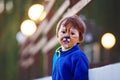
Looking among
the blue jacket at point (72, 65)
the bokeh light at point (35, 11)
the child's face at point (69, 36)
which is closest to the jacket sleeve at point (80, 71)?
the blue jacket at point (72, 65)

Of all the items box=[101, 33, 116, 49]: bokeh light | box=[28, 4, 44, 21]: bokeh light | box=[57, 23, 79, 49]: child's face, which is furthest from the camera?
box=[28, 4, 44, 21]: bokeh light

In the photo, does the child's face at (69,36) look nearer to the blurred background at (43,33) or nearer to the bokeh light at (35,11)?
the blurred background at (43,33)

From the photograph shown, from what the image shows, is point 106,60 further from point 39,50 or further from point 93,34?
point 39,50

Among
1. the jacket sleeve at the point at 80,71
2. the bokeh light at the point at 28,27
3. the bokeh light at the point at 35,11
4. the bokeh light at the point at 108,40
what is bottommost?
the jacket sleeve at the point at 80,71

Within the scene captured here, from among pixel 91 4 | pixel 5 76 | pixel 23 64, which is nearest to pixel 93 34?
pixel 91 4

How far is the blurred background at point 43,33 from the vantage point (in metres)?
3.08

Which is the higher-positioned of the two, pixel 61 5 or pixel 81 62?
pixel 61 5

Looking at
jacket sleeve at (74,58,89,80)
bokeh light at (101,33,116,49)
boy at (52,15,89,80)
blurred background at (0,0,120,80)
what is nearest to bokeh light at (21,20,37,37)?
blurred background at (0,0,120,80)

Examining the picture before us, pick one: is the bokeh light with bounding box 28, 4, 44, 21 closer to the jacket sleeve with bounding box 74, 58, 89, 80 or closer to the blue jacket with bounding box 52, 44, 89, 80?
the blue jacket with bounding box 52, 44, 89, 80

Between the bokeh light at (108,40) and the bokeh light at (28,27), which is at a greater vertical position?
the bokeh light at (28,27)

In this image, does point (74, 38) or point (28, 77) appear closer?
point (74, 38)

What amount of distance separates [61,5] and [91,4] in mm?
445

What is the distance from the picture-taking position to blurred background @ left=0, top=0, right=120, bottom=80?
3080 mm

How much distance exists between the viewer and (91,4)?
3121mm
